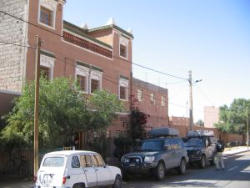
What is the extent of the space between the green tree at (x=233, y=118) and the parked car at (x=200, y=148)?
3800 cm

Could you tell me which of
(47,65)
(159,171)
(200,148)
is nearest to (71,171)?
(159,171)

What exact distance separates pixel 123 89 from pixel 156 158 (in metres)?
15.4

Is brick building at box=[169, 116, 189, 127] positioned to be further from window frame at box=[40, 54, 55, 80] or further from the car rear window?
the car rear window

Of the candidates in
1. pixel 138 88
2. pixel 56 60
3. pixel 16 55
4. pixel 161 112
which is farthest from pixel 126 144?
pixel 161 112

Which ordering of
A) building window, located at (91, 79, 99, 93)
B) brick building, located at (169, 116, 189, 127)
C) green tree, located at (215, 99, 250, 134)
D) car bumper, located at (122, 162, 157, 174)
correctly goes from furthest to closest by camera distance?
green tree, located at (215, 99, 250, 134), brick building, located at (169, 116, 189, 127), building window, located at (91, 79, 99, 93), car bumper, located at (122, 162, 157, 174)

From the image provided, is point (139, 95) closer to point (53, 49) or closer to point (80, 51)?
point (80, 51)

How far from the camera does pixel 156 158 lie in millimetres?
18156

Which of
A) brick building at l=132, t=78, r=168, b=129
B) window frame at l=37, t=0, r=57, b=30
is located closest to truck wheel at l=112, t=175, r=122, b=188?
window frame at l=37, t=0, r=57, b=30

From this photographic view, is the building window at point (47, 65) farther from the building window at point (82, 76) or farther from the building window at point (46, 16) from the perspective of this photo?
the building window at point (82, 76)

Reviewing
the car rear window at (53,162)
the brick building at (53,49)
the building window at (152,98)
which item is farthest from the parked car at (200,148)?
the building window at (152,98)

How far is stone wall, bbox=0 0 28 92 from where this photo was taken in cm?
2255

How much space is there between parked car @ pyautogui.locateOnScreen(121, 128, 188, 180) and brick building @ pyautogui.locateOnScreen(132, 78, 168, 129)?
1549 cm

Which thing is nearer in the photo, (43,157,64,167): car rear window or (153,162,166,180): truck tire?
(43,157,64,167): car rear window

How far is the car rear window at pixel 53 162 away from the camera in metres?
12.6
